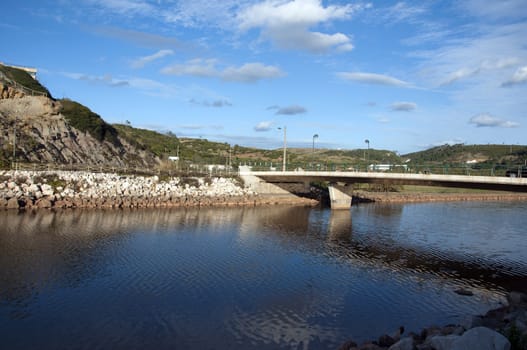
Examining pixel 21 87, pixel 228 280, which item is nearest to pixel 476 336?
pixel 228 280

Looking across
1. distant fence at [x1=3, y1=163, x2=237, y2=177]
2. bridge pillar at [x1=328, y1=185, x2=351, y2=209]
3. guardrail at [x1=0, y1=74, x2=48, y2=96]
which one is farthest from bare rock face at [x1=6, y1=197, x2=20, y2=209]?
guardrail at [x1=0, y1=74, x2=48, y2=96]

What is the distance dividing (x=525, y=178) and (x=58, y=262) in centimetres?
2948

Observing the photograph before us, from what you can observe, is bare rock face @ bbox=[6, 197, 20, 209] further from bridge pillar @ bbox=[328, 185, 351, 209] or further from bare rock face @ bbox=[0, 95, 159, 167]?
bridge pillar @ bbox=[328, 185, 351, 209]

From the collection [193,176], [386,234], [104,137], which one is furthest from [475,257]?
[104,137]

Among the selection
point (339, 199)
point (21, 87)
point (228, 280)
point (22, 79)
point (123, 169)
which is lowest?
point (228, 280)

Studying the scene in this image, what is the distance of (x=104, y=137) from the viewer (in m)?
67.7

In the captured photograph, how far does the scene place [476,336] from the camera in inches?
375

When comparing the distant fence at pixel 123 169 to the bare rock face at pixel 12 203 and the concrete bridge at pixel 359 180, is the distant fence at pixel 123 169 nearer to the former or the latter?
the concrete bridge at pixel 359 180

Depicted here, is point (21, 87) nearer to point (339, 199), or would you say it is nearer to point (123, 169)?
point (123, 169)

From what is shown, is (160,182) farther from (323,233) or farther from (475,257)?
(475,257)

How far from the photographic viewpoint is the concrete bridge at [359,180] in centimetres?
3025

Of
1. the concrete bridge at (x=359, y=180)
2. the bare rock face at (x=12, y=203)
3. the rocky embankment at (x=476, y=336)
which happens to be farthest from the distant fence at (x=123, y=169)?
the rocky embankment at (x=476, y=336)

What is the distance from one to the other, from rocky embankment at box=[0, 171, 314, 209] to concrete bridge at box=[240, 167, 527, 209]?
2.74 m

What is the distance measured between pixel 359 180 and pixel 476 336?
122 ft
